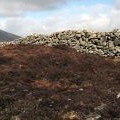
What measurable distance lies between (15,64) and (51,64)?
12.7 ft

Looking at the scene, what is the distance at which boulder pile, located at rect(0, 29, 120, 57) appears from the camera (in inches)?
1718

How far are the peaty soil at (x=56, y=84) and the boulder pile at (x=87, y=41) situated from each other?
238 cm

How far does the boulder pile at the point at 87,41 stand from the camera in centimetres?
4362

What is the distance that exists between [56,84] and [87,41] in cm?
1812

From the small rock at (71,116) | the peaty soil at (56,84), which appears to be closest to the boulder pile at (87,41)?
the peaty soil at (56,84)

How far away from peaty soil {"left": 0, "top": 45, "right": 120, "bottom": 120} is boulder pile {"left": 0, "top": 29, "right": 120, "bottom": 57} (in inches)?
93.6

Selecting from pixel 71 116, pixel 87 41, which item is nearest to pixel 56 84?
pixel 71 116

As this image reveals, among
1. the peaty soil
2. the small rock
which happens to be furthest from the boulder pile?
the small rock

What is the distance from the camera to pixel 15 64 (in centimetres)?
3703

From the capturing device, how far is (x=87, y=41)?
46000 millimetres

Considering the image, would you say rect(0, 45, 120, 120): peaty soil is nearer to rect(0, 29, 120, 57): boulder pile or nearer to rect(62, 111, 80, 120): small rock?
rect(62, 111, 80, 120): small rock

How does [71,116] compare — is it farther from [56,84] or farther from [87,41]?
[87,41]

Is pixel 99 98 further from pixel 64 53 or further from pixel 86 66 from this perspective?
pixel 64 53

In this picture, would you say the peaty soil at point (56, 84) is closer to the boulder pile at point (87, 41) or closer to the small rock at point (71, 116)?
the small rock at point (71, 116)
